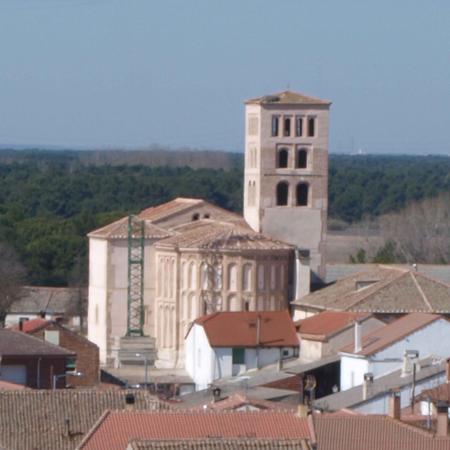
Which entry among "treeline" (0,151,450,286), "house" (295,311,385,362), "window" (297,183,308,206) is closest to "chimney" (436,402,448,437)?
"house" (295,311,385,362)

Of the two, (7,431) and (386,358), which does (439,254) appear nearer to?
(386,358)

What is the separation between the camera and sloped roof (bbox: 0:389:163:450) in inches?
1224

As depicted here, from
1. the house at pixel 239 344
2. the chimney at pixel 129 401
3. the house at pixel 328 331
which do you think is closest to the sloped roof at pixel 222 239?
the house at pixel 239 344

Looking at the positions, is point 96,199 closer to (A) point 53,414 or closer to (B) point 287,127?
(B) point 287,127

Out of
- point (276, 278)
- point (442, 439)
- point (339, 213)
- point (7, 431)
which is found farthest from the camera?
point (339, 213)

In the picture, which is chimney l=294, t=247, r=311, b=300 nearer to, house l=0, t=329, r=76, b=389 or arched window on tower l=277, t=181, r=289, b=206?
arched window on tower l=277, t=181, r=289, b=206

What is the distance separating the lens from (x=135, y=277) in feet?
231

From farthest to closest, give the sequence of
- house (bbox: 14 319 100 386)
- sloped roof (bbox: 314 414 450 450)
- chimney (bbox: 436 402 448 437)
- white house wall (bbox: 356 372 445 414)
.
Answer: house (bbox: 14 319 100 386) < white house wall (bbox: 356 372 445 414) < chimney (bbox: 436 402 448 437) < sloped roof (bbox: 314 414 450 450)

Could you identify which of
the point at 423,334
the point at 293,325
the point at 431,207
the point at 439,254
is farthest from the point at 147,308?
the point at 431,207

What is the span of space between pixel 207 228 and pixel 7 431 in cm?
3726

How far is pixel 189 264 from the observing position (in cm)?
6719

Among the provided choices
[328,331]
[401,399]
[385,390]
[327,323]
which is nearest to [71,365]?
[385,390]

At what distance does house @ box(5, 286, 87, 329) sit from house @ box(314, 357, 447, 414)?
34.4 metres

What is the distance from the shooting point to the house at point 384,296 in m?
60.4
